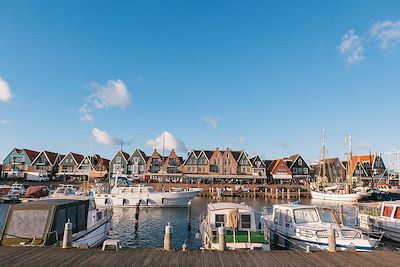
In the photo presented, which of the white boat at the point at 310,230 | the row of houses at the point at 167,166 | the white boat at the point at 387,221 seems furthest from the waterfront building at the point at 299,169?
A: the white boat at the point at 310,230

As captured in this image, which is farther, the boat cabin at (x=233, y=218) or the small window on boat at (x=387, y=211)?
the small window on boat at (x=387, y=211)

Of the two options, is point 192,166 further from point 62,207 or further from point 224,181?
point 62,207

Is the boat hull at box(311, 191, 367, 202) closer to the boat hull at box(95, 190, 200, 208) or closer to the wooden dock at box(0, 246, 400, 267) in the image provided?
the boat hull at box(95, 190, 200, 208)

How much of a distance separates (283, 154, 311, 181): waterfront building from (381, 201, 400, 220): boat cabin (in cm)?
6675

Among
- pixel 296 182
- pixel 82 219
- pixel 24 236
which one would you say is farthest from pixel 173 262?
pixel 296 182

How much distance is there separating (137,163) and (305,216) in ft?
243

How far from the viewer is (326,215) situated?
20.2 meters

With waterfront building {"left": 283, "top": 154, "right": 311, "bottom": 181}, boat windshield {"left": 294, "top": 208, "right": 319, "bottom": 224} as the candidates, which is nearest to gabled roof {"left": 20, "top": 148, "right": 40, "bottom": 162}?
waterfront building {"left": 283, "top": 154, "right": 311, "bottom": 181}

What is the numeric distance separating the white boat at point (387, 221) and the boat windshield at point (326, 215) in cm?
890

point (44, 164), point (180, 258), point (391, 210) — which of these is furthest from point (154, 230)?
point (44, 164)

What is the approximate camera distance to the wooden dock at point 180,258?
37.0ft

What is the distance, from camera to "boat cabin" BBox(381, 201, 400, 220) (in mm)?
25505

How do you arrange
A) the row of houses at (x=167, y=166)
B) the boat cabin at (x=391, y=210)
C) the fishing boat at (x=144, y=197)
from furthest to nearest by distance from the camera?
the row of houses at (x=167, y=166) < the fishing boat at (x=144, y=197) < the boat cabin at (x=391, y=210)

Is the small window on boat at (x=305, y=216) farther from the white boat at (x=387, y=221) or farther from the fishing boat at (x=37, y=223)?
the fishing boat at (x=37, y=223)
